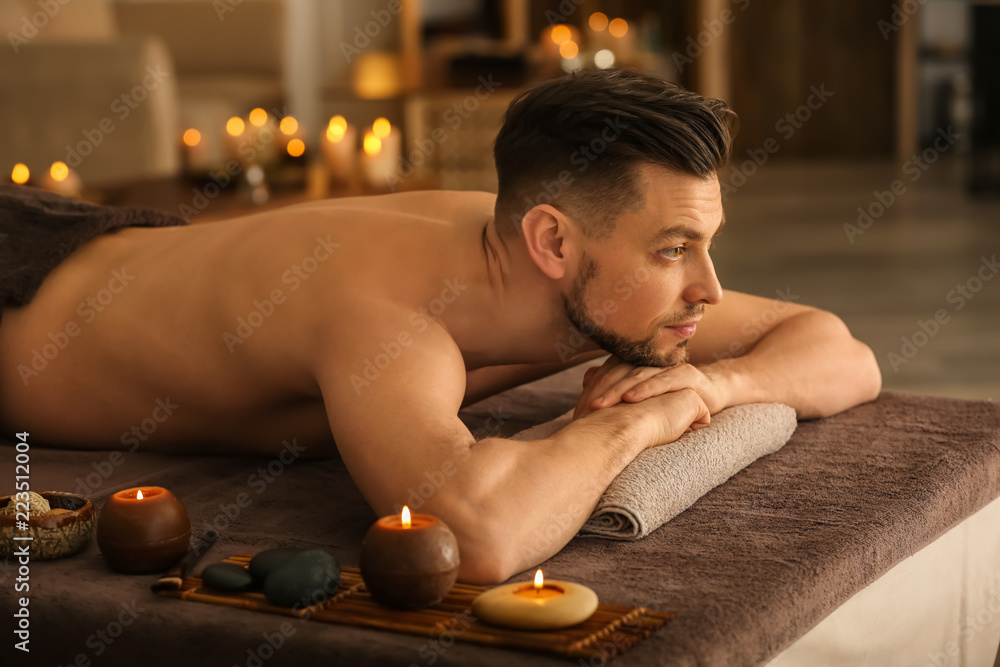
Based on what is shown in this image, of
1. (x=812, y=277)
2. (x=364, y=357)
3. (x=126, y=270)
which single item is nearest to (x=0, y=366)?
(x=126, y=270)

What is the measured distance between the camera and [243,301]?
146cm

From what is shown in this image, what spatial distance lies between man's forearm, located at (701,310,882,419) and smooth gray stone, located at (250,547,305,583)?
68 cm

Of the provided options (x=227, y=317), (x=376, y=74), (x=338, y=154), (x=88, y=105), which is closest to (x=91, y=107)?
(x=88, y=105)

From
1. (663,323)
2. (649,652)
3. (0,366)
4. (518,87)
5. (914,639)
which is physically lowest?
(914,639)

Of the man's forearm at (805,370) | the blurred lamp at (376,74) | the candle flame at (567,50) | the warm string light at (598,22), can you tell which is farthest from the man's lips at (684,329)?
the warm string light at (598,22)

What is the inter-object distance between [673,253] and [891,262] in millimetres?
3613

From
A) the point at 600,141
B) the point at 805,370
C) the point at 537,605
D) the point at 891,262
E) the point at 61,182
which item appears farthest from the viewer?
the point at 891,262

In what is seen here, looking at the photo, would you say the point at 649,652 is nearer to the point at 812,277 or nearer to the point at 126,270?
the point at 126,270

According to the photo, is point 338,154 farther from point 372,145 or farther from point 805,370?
point 805,370

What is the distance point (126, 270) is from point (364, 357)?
502 millimetres

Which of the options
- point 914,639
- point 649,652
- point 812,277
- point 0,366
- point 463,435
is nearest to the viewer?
point 649,652

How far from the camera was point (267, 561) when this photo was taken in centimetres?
113

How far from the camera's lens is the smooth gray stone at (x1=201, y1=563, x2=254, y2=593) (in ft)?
3.67

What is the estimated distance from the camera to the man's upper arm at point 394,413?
1.20 metres
